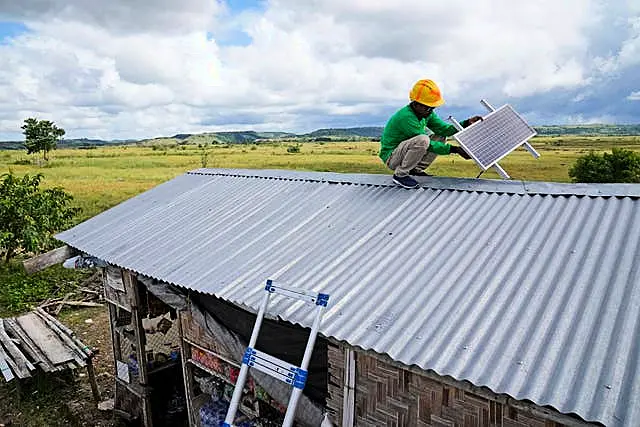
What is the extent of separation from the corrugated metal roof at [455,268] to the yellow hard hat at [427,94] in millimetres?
841

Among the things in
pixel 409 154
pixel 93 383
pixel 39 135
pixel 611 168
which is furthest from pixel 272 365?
pixel 39 135

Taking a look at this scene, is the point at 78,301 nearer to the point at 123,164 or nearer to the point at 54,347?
the point at 54,347

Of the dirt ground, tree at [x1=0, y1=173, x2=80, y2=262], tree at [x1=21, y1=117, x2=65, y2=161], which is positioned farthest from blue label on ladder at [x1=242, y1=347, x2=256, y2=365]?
tree at [x1=21, y1=117, x2=65, y2=161]

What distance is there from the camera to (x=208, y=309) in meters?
5.15

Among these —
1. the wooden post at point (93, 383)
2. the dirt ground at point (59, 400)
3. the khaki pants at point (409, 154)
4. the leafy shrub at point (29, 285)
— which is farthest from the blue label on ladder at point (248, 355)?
the leafy shrub at point (29, 285)

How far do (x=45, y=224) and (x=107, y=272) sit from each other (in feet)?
25.6

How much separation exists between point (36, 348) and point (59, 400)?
85cm

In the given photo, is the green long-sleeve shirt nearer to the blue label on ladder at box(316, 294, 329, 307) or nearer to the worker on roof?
the worker on roof

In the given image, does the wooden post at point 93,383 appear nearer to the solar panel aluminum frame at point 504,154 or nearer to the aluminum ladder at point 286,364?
the aluminum ladder at point 286,364

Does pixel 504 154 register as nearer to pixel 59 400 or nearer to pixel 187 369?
pixel 187 369

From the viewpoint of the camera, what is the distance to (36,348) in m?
7.79

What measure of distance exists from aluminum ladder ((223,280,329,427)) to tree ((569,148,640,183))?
2836cm

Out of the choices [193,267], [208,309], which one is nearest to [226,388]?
[208,309]

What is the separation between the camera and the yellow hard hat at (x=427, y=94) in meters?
5.41
